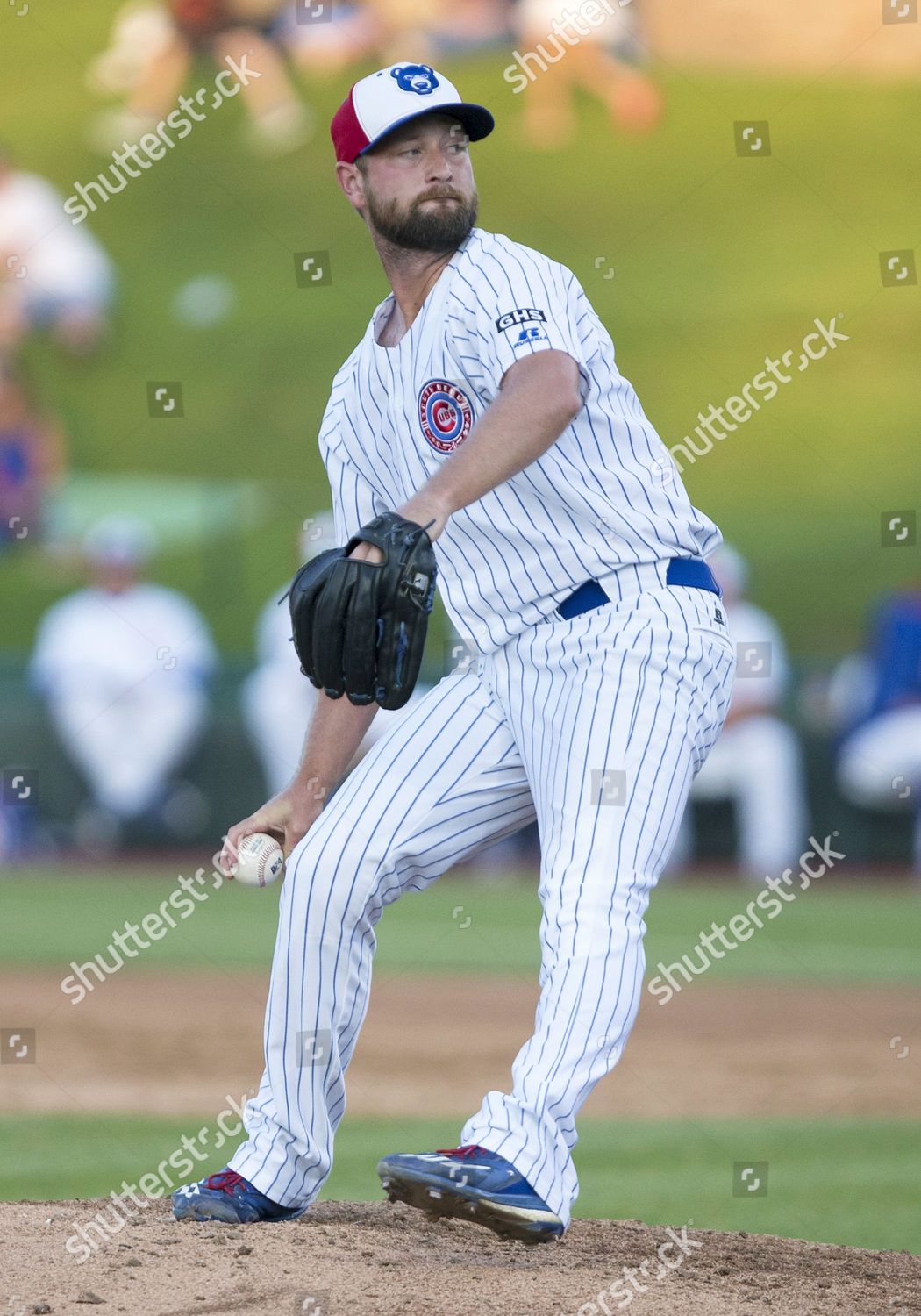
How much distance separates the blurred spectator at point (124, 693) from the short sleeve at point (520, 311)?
8.60 m

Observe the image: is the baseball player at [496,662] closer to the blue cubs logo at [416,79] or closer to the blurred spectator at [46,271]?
the blue cubs logo at [416,79]

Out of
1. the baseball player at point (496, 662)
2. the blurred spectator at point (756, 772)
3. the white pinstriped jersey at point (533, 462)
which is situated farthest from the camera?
the blurred spectator at point (756, 772)

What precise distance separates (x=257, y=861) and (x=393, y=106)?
132 cm

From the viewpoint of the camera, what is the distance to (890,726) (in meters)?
11.2

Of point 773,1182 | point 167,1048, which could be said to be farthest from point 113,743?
point 773,1182

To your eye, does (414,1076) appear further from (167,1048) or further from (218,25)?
(218,25)

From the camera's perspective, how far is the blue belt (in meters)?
2.98

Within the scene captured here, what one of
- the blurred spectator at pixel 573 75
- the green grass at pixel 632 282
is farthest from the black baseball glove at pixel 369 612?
the blurred spectator at pixel 573 75

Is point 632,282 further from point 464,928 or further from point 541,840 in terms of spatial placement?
point 541,840

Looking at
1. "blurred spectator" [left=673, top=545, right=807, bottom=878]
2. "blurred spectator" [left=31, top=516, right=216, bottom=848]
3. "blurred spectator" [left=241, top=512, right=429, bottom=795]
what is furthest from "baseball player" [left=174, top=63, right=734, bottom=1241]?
"blurred spectator" [left=31, top=516, right=216, bottom=848]

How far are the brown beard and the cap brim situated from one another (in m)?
0.10

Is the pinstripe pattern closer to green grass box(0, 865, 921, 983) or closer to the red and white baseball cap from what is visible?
the red and white baseball cap

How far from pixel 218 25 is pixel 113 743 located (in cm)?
974

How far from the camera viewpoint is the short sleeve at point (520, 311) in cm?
283
